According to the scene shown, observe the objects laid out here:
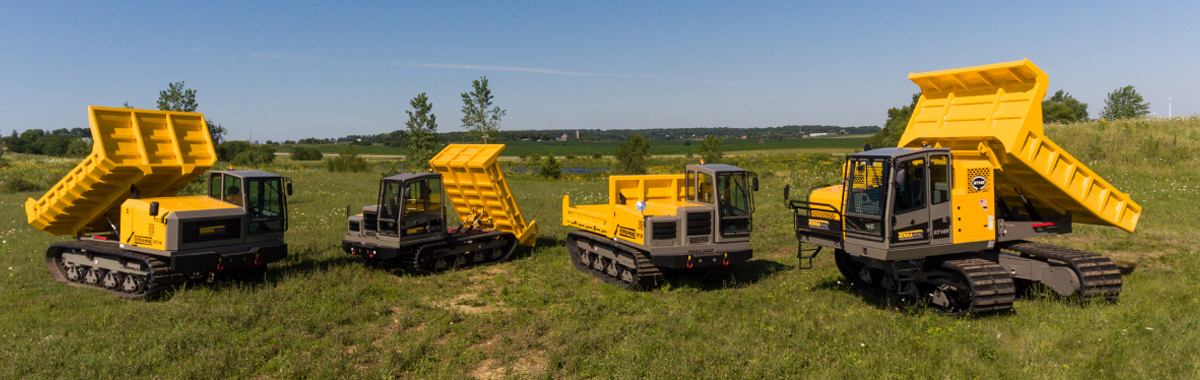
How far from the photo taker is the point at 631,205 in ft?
43.4

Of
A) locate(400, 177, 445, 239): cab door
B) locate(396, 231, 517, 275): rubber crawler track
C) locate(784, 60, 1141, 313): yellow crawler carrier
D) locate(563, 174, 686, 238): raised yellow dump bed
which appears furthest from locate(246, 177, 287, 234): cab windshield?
locate(784, 60, 1141, 313): yellow crawler carrier

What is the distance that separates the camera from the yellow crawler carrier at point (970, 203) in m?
9.48

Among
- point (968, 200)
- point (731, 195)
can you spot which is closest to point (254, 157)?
point (731, 195)

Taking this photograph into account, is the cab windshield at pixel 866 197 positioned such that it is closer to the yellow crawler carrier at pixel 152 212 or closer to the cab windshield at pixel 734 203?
the cab windshield at pixel 734 203

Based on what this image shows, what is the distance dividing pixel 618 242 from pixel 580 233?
188cm

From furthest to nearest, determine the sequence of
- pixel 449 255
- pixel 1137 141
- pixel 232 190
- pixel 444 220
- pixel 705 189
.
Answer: pixel 1137 141 < pixel 444 220 < pixel 449 255 < pixel 232 190 < pixel 705 189

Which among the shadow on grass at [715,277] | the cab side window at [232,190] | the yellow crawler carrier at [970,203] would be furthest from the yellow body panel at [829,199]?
the cab side window at [232,190]

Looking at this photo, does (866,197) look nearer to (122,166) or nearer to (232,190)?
(232,190)

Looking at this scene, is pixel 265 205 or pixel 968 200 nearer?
pixel 968 200

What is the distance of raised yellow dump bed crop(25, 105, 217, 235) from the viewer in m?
11.4

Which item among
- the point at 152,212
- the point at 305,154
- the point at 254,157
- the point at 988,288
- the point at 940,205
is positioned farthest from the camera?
the point at 305,154

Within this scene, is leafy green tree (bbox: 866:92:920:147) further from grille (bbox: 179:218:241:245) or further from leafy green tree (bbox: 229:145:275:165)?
leafy green tree (bbox: 229:145:275:165)

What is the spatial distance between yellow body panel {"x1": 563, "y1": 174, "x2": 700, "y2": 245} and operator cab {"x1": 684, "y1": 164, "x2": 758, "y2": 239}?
72cm

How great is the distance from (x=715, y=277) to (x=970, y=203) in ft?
15.1
